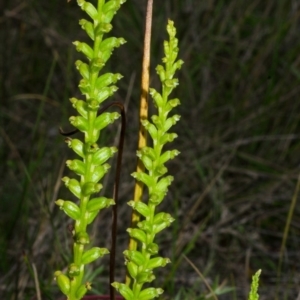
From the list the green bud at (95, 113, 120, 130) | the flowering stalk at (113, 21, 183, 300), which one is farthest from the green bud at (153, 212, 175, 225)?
the green bud at (95, 113, 120, 130)

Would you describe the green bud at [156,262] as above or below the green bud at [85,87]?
below

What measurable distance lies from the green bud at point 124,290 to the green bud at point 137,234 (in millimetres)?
50

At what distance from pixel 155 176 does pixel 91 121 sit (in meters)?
0.09

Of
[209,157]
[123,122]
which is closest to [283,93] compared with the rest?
[209,157]

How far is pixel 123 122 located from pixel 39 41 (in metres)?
2.74

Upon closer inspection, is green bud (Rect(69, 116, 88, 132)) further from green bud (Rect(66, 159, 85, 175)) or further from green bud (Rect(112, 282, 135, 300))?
green bud (Rect(112, 282, 135, 300))

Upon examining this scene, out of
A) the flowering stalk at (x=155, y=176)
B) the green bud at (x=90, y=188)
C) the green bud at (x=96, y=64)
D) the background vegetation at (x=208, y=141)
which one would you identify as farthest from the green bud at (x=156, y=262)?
the background vegetation at (x=208, y=141)

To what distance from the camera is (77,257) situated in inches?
30.7

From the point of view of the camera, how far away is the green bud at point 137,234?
2.55 feet

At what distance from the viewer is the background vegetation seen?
2.11m

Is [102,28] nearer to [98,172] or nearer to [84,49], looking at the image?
[84,49]

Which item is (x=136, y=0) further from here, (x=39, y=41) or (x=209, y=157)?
(x=209, y=157)

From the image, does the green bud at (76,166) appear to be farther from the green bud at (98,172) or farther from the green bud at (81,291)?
the green bud at (81,291)

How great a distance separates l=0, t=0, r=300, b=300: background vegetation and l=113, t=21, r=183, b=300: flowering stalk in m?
0.98
